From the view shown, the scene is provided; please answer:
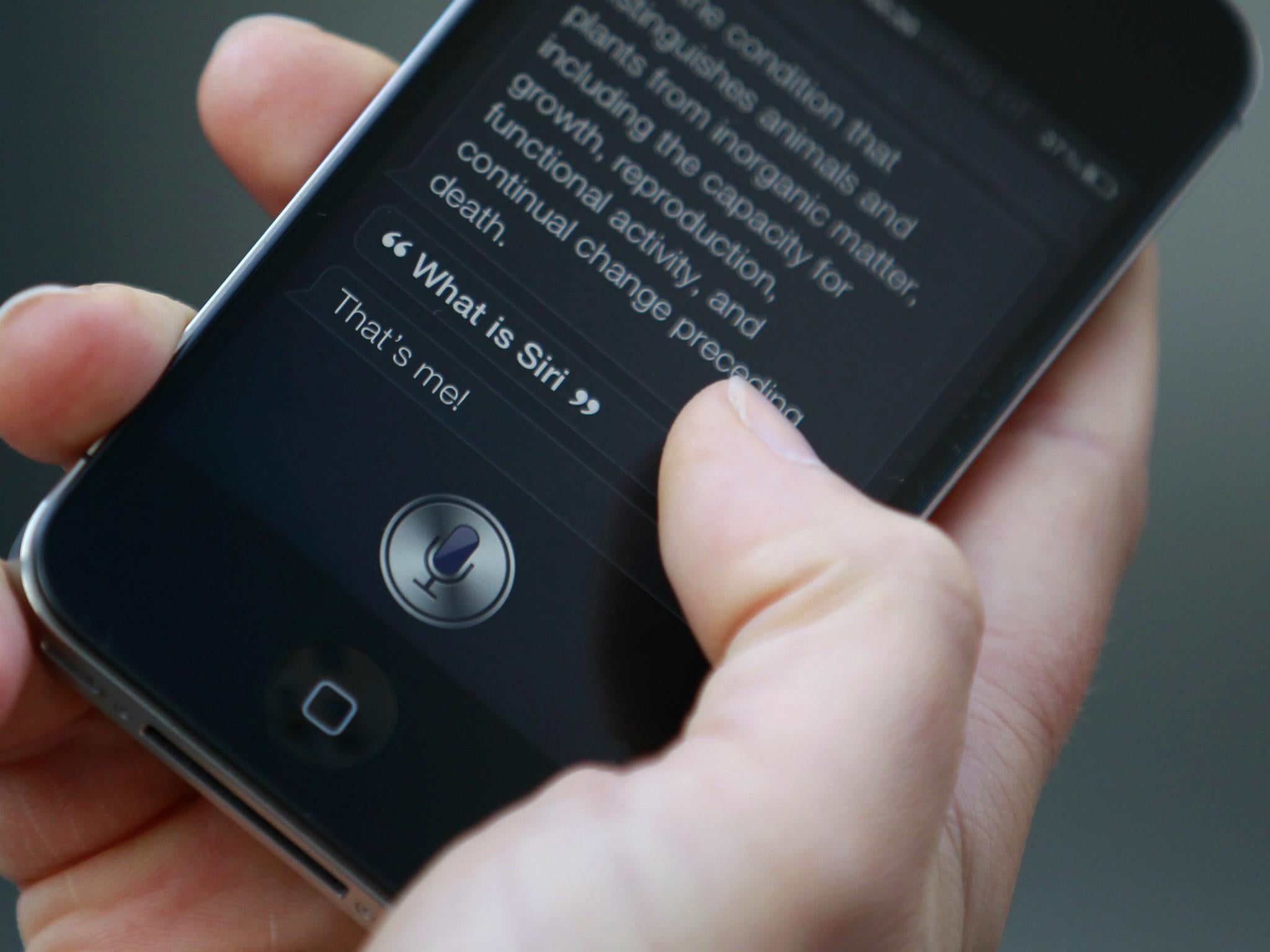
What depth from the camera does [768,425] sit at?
0.42 m

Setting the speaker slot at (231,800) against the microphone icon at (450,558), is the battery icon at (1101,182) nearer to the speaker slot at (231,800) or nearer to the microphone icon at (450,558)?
the microphone icon at (450,558)

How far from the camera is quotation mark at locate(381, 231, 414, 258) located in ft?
1.64

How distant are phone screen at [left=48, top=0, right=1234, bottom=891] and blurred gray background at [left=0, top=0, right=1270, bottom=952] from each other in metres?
0.40

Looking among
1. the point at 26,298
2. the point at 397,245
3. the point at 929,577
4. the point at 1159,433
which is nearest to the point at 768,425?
the point at 929,577

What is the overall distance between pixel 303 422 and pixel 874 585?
0.79ft

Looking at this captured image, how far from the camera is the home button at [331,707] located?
0.44m

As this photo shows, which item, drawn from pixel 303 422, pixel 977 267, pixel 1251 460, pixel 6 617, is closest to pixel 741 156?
pixel 977 267

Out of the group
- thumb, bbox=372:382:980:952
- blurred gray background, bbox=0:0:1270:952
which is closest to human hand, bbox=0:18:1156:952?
thumb, bbox=372:382:980:952

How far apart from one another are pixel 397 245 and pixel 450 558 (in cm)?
14

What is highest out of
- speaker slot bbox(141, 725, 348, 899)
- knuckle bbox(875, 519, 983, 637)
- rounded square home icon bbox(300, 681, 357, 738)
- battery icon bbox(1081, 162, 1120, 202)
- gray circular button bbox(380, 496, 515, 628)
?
battery icon bbox(1081, 162, 1120, 202)

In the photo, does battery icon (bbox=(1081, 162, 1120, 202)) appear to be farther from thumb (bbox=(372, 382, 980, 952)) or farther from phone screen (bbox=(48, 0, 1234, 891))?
thumb (bbox=(372, 382, 980, 952))

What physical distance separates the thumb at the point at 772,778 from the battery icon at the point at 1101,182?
0.20 metres

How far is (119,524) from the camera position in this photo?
46cm

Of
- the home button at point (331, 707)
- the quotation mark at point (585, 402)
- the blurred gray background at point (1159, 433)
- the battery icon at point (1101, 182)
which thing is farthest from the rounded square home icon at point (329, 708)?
the blurred gray background at point (1159, 433)
